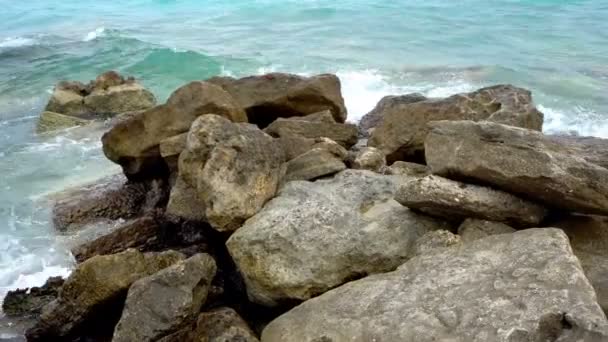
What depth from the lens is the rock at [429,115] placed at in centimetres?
852

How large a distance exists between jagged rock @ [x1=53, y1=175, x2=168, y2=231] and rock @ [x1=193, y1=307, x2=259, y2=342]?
3.32 m

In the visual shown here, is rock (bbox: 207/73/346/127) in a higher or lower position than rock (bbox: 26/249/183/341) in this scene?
higher

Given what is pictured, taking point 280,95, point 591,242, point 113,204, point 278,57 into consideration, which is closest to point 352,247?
point 591,242

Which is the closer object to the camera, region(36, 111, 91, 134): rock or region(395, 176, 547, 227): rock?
region(395, 176, 547, 227): rock

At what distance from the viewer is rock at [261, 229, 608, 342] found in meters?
3.97

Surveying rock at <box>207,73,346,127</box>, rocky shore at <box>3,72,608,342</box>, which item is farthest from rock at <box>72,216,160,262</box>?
rock at <box>207,73,346,127</box>

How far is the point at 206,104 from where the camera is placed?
8562 mm

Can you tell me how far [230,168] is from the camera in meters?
6.52

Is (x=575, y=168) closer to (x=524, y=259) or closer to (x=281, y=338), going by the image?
(x=524, y=259)

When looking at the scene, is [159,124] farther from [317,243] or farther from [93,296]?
[317,243]

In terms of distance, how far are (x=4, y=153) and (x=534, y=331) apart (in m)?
11.3

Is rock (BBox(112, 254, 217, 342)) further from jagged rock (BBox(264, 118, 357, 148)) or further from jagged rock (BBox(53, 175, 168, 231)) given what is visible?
jagged rock (BBox(53, 175, 168, 231))

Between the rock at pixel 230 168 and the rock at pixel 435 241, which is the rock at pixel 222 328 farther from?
the rock at pixel 435 241

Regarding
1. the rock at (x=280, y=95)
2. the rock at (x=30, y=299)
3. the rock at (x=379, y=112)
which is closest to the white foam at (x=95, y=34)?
the rock at (x=379, y=112)
